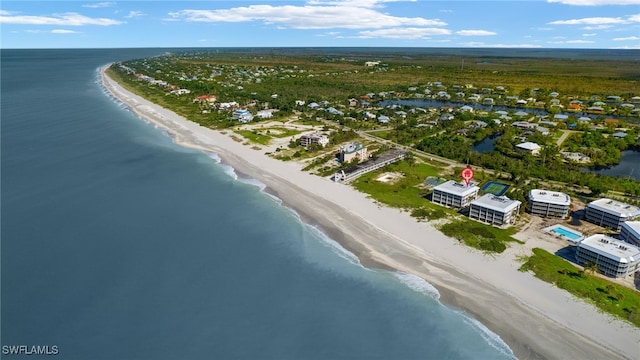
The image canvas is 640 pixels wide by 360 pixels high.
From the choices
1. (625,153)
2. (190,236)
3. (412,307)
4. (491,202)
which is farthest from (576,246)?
(625,153)

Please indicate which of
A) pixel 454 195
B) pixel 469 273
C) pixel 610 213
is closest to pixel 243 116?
pixel 454 195

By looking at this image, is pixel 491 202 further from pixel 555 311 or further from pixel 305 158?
pixel 305 158

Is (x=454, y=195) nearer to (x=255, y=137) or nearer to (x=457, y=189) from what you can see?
(x=457, y=189)

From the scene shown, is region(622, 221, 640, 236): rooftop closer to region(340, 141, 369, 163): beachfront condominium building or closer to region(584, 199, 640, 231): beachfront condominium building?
region(584, 199, 640, 231): beachfront condominium building

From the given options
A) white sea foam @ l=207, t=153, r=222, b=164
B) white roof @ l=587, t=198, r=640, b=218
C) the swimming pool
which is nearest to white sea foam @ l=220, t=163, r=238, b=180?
white sea foam @ l=207, t=153, r=222, b=164

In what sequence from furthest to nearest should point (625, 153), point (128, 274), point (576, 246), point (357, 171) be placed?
point (625, 153) → point (357, 171) → point (576, 246) → point (128, 274)
